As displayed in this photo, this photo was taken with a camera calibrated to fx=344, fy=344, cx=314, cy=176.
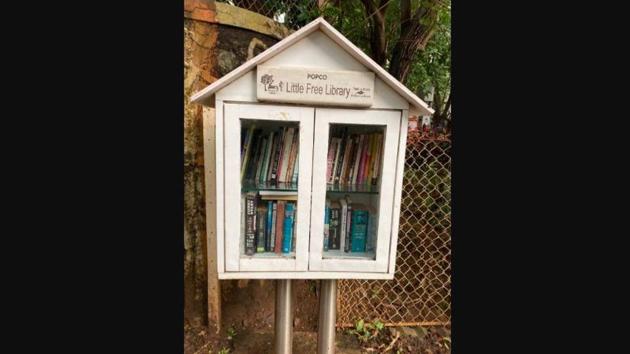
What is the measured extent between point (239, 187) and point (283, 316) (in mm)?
870

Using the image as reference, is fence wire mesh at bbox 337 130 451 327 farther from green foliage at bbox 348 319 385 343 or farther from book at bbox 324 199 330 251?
book at bbox 324 199 330 251

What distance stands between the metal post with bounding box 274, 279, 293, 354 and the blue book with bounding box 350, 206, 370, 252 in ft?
1.52

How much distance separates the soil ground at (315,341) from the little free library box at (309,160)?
90 centimetres

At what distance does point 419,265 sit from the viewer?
9.02 ft

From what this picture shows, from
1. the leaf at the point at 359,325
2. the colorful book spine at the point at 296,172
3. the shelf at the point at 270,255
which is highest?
the colorful book spine at the point at 296,172

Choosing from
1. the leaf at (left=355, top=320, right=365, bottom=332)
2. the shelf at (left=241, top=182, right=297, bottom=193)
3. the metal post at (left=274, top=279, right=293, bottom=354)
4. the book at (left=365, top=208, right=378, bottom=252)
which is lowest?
the leaf at (left=355, top=320, right=365, bottom=332)

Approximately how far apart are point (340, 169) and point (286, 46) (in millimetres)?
728

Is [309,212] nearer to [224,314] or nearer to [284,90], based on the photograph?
[284,90]

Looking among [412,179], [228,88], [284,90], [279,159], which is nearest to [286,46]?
[284,90]

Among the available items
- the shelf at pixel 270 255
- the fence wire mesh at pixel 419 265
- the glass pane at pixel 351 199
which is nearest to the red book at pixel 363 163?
the glass pane at pixel 351 199

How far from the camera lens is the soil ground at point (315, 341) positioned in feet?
7.89

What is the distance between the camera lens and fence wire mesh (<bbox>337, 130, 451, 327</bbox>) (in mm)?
2633

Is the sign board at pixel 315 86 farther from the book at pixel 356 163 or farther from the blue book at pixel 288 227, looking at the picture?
the blue book at pixel 288 227

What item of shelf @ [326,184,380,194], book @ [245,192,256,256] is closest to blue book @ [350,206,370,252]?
shelf @ [326,184,380,194]
